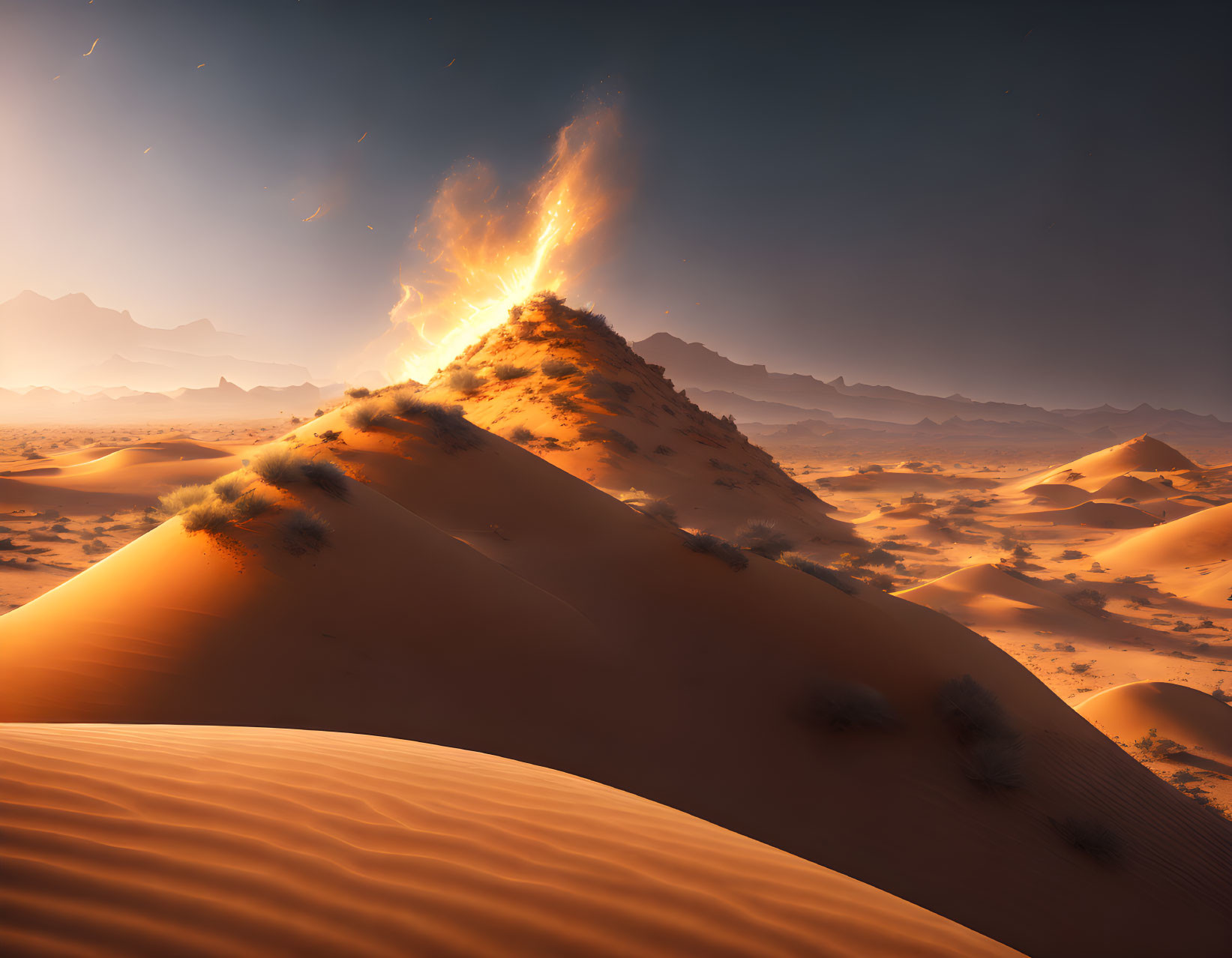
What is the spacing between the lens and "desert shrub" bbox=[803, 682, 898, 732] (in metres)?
5.73

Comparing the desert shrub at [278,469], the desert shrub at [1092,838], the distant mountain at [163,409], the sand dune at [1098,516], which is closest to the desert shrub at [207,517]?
the desert shrub at [278,469]

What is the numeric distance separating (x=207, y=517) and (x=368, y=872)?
5.55m

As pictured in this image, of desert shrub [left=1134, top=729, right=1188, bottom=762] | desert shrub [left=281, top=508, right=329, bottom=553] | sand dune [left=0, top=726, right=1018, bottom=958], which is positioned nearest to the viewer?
sand dune [left=0, top=726, right=1018, bottom=958]

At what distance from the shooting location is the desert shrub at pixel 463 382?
24391mm

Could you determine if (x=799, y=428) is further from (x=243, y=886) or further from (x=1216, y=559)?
(x=243, y=886)

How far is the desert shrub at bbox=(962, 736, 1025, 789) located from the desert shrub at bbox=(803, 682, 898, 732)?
0.72 m

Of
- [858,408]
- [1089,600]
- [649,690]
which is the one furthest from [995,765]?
[858,408]

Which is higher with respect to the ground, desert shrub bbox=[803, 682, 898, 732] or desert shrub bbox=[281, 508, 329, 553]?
desert shrub bbox=[281, 508, 329, 553]

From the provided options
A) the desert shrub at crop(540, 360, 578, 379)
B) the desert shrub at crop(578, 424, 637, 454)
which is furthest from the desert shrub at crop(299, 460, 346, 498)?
the desert shrub at crop(540, 360, 578, 379)

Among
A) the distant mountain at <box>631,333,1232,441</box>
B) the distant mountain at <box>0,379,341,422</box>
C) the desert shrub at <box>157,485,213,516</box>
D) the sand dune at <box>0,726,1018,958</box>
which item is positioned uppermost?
the distant mountain at <box>631,333,1232,441</box>

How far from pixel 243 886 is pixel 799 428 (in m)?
113

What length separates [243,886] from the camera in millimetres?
1860

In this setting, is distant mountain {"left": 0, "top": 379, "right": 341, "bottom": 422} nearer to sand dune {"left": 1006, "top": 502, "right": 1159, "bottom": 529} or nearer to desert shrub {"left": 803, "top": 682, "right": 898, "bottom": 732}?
sand dune {"left": 1006, "top": 502, "right": 1159, "bottom": 529}

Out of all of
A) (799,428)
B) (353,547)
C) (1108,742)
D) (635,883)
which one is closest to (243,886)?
(635,883)
